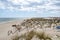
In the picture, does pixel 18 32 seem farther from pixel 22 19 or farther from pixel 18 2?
pixel 18 2

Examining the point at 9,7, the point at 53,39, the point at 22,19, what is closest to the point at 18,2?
the point at 9,7

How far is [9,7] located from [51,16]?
60cm

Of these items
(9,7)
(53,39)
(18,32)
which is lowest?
(53,39)

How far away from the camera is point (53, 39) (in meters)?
1.54

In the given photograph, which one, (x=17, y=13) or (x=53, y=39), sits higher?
(x=17, y=13)

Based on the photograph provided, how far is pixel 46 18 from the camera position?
1572 mm

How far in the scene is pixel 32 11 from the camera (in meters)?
1.58

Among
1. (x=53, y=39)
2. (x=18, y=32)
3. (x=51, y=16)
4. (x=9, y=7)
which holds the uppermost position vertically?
(x=9, y=7)

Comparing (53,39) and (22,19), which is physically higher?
(22,19)

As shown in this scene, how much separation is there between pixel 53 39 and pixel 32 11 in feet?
1.59

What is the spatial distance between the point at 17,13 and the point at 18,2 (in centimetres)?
16

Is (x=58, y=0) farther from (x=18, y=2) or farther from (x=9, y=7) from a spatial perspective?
(x=9, y=7)

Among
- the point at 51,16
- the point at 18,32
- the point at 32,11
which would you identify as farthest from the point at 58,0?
the point at 18,32

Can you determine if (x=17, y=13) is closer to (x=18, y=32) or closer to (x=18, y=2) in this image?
(x=18, y=2)
